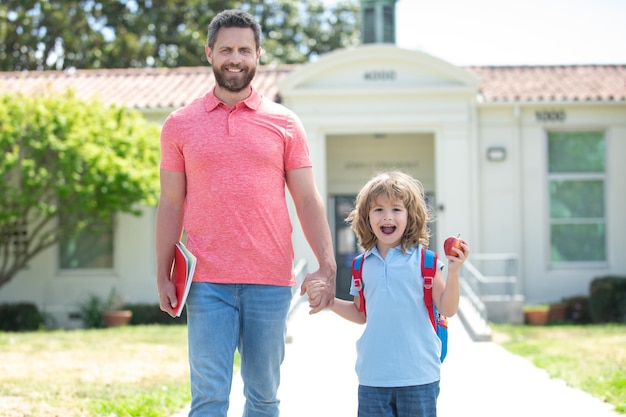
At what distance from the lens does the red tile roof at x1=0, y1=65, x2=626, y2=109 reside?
16.2 meters

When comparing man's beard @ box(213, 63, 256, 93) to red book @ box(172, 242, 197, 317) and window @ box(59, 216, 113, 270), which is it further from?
window @ box(59, 216, 113, 270)

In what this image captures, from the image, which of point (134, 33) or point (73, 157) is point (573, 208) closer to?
A: point (73, 157)

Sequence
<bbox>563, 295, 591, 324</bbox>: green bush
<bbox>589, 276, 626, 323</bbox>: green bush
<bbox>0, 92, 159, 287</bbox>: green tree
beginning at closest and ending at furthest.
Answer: <bbox>0, 92, 159, 287</bbox>: green tree
<bbox>589, 276, 626, 323</bbox>: green bush
<bbox>563, 295, 591, 324</bbox>: green bush

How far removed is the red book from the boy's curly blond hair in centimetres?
81

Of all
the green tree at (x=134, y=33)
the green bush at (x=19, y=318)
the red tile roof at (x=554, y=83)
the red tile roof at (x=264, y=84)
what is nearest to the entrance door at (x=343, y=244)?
the red tile roof at (x=264, y=84)

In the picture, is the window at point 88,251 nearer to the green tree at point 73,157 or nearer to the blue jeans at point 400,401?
the green tree at point 73,157

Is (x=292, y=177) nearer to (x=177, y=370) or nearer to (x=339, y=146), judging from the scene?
(x=177, y=370)

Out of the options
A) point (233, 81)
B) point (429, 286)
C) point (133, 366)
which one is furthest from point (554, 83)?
point (429, 286)

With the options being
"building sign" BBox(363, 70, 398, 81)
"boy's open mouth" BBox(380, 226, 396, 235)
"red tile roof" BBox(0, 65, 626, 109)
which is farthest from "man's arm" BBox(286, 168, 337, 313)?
"red tile roof" BBox(0, 65, 626, 109)

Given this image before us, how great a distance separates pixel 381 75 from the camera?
15.8m

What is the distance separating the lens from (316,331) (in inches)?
470

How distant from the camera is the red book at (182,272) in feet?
13.1

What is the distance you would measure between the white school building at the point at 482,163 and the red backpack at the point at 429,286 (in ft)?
36.5

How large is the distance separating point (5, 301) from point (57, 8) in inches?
567
